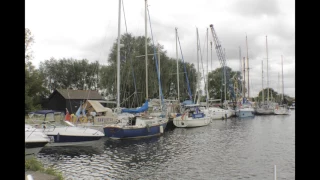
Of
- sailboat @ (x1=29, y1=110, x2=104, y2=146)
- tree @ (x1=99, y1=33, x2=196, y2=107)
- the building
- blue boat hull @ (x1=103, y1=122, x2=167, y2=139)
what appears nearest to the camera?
sailboat @ (x1=29, y1=110, x2=104, y2=146)

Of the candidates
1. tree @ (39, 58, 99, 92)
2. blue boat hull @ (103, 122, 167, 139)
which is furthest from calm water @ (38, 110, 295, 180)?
tree @ (39, 58, 99, 92)

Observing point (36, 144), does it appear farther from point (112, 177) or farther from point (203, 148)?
point (203, 148)

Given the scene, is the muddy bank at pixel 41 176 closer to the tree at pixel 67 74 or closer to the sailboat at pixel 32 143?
the sailboat at pixel 32 143

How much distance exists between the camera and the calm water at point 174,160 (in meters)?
13.5

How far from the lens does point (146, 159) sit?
1714cm

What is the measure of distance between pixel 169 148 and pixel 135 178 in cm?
869

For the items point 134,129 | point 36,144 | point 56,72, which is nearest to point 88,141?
point 134,129

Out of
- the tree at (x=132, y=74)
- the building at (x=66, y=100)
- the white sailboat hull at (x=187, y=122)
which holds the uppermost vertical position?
the tree at (x=132, y=74)

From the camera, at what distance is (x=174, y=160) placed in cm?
1666

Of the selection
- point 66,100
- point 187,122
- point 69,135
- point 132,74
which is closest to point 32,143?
point 69,135

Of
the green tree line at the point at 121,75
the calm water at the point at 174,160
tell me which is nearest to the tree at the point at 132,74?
the green tree line at the point at 121,75

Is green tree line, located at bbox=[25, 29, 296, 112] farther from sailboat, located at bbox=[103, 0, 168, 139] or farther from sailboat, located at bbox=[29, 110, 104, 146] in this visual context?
sailboat, located at bbox=[29, 110, 104, 146]

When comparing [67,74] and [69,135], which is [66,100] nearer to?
[69,135]

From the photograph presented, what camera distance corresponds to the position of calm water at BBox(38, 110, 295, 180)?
13.5m
